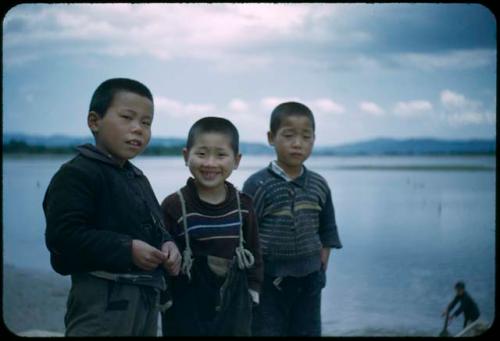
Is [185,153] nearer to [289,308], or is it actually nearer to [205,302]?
[205,302]

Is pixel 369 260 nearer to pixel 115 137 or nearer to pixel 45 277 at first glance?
pixel 45 277

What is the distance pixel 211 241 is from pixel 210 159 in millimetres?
392

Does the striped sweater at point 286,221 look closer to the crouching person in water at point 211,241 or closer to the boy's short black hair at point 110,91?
the crouching person in water at point 211,241

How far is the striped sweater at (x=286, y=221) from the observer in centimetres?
313

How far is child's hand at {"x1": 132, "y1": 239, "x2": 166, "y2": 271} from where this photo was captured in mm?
2410

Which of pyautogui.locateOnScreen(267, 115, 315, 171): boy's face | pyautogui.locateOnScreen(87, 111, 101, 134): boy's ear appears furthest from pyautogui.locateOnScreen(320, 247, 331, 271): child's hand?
pyautogui.locateOnScreen(87, 111, 101, 134): boy's ear

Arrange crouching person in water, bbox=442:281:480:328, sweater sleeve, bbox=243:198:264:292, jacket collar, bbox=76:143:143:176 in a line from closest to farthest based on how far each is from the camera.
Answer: jacket collar, bbox=76:143:143:176 → sweater sleeve, bbox=243:198:264:292 → crouching person in water, bbox=442:281:480:328

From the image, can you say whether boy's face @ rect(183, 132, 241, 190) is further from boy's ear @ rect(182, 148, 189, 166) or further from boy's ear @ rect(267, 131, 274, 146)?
boy's ear @ rect(267, 131, 274, 146)

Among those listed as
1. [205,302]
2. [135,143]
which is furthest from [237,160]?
[205,302]

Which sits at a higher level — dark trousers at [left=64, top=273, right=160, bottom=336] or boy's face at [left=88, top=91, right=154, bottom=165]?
boy's face at [left=88, top=91, right=154, bottom=165]

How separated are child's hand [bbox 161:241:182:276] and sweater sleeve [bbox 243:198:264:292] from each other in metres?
0.41

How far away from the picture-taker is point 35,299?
792cm

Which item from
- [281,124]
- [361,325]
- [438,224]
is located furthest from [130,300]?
[438,224]

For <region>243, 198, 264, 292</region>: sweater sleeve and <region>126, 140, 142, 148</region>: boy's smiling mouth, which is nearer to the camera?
<region>126, 140, 142, 148</region>: boy's smiling mouth
